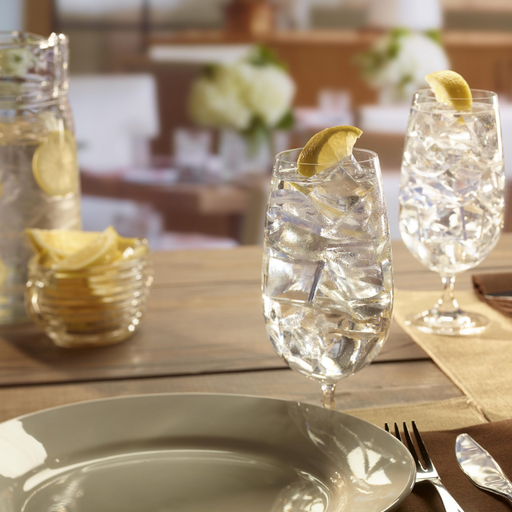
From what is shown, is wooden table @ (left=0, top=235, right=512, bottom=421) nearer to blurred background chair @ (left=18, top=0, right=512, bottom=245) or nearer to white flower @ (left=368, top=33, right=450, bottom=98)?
blurred background chair @ (left=18, top=0, right=512, bottom=245)

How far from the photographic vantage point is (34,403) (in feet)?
2.36

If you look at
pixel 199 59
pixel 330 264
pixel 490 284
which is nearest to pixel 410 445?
pixel 330 264

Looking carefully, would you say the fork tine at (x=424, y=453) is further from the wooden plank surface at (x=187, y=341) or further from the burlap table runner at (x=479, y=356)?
the wooden plank surface at (x=187, y=341)

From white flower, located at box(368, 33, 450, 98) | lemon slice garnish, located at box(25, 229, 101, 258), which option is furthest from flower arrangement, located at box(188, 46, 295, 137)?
lemon slice garnish, located at box(25, 229, 101, 258)

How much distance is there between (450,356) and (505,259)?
0.46m

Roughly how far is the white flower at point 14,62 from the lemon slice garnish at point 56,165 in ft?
0.29

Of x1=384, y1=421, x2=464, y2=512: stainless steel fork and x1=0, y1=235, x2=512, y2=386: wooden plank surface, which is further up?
x1=384, y1=421, x2=464, y2=512: stainless steel fork

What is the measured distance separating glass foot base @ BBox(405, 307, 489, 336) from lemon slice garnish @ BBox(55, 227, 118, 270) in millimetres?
378

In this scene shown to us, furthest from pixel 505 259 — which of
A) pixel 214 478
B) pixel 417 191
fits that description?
pixel 214 478

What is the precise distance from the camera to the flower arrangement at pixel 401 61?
3996 mm

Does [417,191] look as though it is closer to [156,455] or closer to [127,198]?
[156,455]

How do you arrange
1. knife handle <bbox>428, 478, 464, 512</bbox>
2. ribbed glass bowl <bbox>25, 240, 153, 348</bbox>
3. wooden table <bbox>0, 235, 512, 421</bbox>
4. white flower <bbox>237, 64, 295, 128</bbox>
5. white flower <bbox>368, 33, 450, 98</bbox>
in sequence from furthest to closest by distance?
1. white flower <bbox>368, 33, 450, 98</bbox>
2. white flower <bbox>237, 64, 295, 128</bbox>
3. ribbed glass bowl <bbox>25, 240, 153, 348</bbox>
4. wooden table <bbox>0, 235, 512, 421</bbox>
5. knife handle <bbox>428, 478, 464, 512</bbox>

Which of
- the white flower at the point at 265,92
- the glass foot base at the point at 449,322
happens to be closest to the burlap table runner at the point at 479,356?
the glass foot base at the point at 449,322

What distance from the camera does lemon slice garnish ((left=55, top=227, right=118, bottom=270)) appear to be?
849mm
